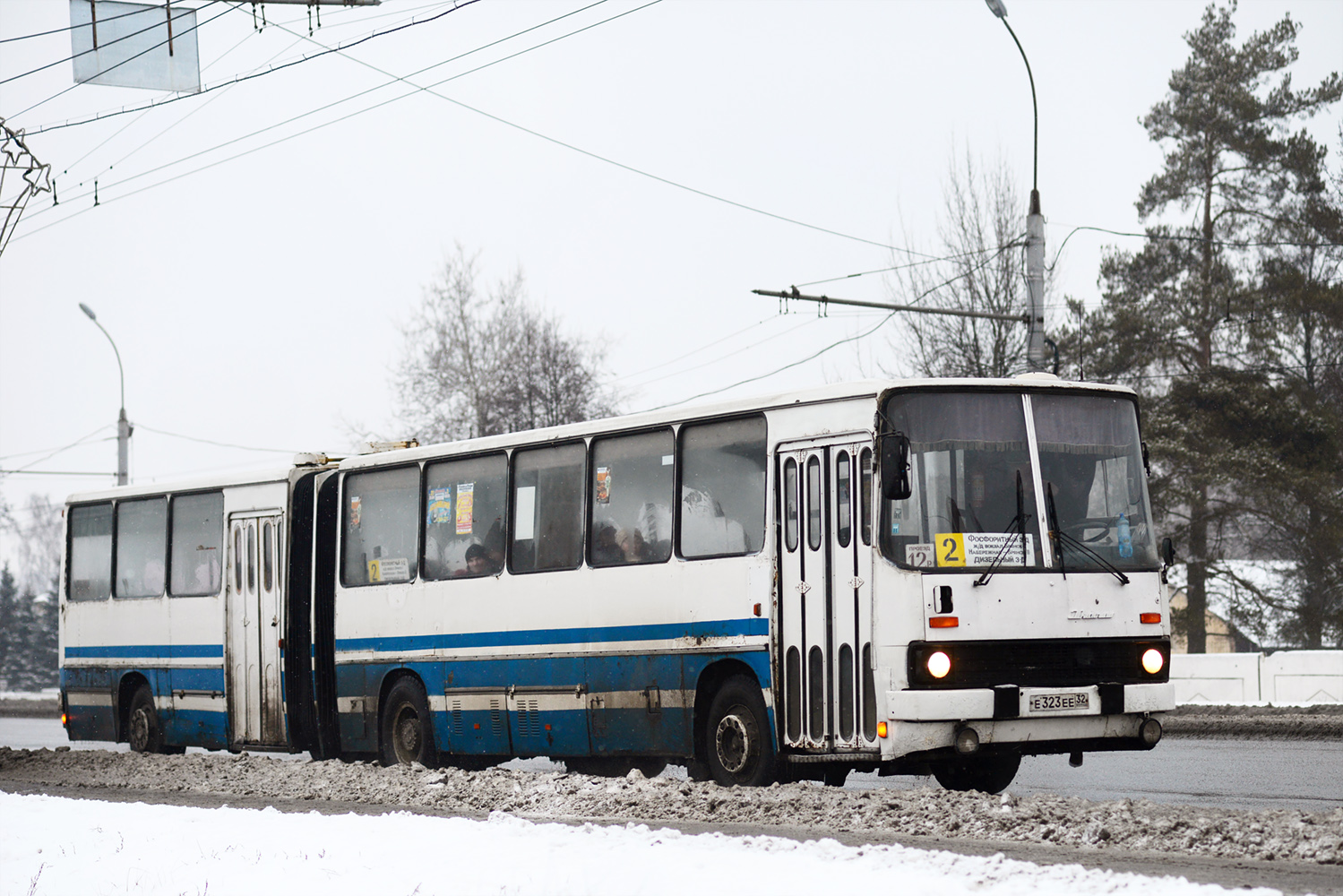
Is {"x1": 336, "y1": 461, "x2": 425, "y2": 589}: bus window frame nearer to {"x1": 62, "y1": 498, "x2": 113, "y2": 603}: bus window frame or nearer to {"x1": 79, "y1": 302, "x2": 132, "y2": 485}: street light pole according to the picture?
{"x1": 62, "y1": 498, "x2": 113, "y2": 603}: bus window frame

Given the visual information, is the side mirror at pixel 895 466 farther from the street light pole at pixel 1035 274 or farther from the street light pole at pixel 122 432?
the street light pole at pixel 122 432

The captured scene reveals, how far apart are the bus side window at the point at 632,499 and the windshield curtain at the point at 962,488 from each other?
2.62 metres

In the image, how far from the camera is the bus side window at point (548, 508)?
49.7 ft

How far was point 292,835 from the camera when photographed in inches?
411

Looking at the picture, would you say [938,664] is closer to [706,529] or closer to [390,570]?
[706,529]

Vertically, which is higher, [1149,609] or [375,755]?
[1149,609]

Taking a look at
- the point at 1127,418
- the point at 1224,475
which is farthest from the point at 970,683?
the point at 1224,475

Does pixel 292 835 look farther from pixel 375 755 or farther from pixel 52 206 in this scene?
pixel 52 206

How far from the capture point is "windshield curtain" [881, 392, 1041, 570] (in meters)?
11.9

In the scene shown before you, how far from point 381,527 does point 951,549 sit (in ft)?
24.6

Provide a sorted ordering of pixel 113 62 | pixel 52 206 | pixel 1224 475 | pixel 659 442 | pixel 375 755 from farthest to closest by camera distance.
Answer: pixel 1224 475
pixel 52 206
pixel 113 62
pixel 375 755
pixel 659 442

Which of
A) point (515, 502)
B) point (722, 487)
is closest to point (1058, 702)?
point (722, 487)

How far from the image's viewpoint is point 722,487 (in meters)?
13.6

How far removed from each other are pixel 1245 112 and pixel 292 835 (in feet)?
133
